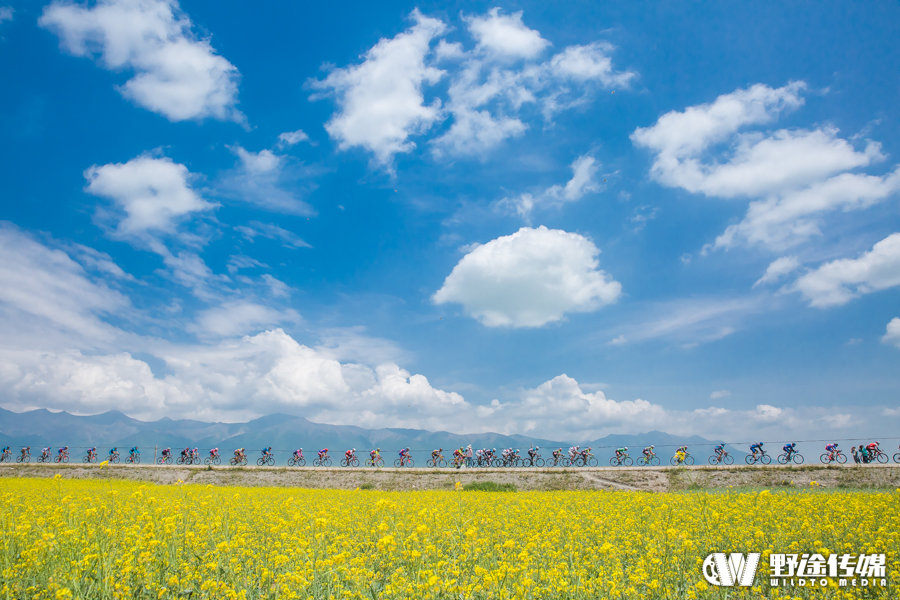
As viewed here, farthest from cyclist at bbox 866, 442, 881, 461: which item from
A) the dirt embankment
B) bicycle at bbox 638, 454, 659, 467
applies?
bicycle at bbox 638, 454, 659, 467

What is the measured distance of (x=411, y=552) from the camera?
16.9 feet

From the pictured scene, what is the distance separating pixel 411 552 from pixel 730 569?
471cm

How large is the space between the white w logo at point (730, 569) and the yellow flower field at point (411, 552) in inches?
5.7

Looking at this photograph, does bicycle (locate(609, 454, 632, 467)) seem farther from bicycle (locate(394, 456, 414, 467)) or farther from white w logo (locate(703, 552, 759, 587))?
white w logo (locate(703, 552, 759, 587))

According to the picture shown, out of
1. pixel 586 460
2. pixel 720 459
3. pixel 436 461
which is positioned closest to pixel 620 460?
pixel 586 460

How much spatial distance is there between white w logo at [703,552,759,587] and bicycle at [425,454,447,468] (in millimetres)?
33506

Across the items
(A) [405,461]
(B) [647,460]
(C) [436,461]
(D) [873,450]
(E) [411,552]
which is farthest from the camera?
(A) [405,461]

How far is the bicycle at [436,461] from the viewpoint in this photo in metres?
38.6

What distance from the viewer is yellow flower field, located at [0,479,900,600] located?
5.15 meters

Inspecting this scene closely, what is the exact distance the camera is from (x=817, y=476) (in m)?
25.8

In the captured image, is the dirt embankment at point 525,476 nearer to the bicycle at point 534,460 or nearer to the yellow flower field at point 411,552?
the bicycle at point 534,460

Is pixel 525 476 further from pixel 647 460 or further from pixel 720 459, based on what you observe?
pixel 720 459

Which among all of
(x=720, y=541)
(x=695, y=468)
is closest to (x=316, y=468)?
(x=695, y=468)

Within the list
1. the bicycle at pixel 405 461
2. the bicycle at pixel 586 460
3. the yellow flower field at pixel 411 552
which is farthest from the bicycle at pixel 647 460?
the yellow flower field at pixel 411 552
